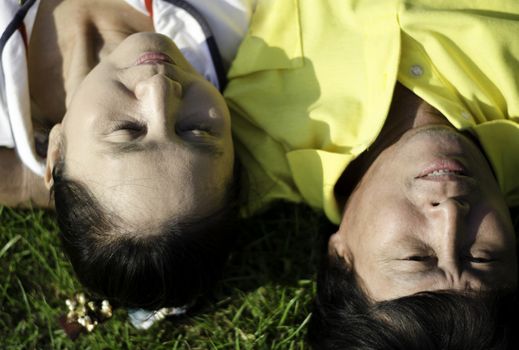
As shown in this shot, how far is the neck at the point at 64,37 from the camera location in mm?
2381

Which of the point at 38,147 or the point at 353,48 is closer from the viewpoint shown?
the point at 353,48

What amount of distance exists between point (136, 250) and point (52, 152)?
50 centimetres

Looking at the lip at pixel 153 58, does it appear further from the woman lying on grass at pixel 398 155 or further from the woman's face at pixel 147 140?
the woman lying on grass at pixel 398 155

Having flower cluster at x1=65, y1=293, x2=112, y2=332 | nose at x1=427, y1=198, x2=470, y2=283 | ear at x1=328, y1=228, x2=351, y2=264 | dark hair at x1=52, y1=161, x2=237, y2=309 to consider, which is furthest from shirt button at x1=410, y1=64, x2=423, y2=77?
flower cluster at x1=65, y1=293, x2=112, y2=332

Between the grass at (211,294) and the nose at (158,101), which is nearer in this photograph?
the nose at (158,101)

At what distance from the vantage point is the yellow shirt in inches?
79.3

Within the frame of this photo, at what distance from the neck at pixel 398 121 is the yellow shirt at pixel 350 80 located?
75 millimetres

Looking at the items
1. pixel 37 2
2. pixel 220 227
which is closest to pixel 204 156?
pixel 220 227

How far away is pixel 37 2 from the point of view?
2.31 metres

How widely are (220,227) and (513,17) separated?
1.18 metres

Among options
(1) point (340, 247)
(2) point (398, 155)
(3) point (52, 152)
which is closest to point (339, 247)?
(1) point (340, 247)

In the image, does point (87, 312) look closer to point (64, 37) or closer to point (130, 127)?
point (130, 127)

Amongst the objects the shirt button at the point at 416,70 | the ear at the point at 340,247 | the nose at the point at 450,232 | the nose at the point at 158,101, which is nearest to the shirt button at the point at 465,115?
the shirt button at the point at 416,70

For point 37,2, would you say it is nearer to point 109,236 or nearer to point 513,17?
Answer: point 109,236
